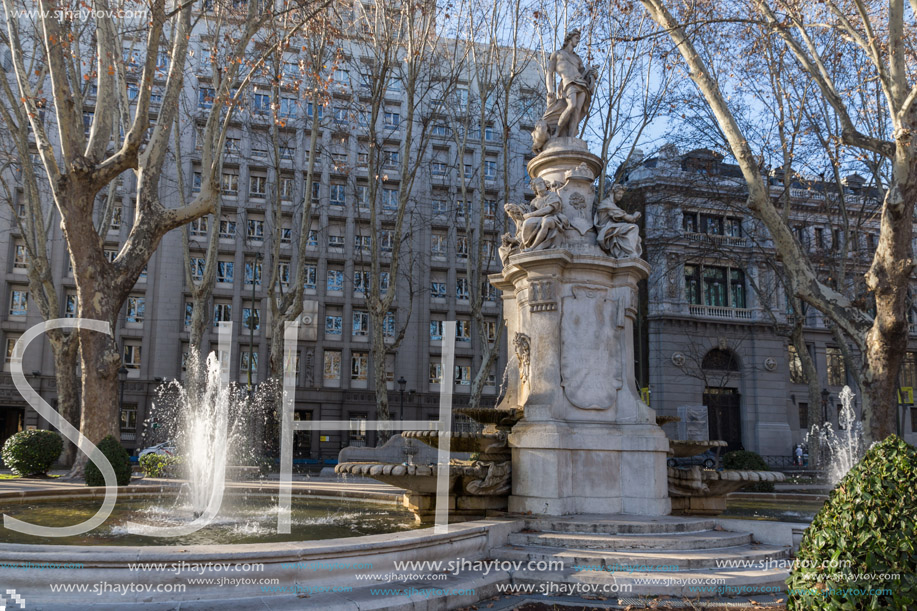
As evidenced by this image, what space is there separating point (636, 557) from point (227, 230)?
3623 centimetres

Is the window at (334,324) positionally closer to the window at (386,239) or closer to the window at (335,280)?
the window at (335,280)

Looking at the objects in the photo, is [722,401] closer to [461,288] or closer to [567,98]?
[461,288]

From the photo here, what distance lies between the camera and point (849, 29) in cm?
1156

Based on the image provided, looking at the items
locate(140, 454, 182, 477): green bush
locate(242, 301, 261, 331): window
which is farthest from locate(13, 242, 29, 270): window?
locate(140, 454, 182, 477): green bush

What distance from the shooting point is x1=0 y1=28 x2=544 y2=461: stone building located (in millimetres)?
35531

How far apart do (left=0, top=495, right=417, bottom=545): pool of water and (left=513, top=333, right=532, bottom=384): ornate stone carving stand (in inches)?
89.4

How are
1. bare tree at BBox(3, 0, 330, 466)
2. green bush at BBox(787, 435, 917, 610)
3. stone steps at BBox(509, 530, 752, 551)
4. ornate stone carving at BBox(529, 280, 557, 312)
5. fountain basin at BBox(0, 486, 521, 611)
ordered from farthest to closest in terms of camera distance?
bare tree at BBox(3, 0, 330, 466)
ornate stone carving at BBox(529, 280, 557, 312)
stone steps at BBox(509, 530, 752, 551)
fountain basin at BBox(0, 486, 521, 611)
green bush at BBox(787, 435, 917, 610)

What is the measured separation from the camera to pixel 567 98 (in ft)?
32.3

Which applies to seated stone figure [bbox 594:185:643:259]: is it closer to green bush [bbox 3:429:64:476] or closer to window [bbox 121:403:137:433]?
green bush [bbox 3:429:64:476]

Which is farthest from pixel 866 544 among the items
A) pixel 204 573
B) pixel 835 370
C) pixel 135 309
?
pixel 835 370

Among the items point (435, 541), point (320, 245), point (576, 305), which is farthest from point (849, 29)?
point (320, 245)

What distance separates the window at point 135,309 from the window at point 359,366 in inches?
441

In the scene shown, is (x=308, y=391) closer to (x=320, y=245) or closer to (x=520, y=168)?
(x=320, y=245)

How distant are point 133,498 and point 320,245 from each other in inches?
1148
